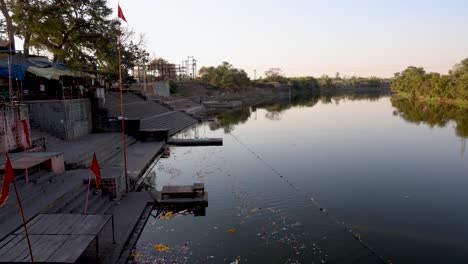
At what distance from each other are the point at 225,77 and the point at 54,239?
3828 inches

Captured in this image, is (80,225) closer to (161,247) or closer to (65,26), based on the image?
(161,247)

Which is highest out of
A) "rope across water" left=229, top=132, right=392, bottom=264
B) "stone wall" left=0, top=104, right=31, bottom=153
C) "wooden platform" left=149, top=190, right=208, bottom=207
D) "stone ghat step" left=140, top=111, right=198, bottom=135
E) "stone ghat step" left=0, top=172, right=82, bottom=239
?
"stone wall" left=0, top=104, right=31, bottom=153

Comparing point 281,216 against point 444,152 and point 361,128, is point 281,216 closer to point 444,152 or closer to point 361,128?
point 444,152

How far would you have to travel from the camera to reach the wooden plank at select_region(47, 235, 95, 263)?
257 inches

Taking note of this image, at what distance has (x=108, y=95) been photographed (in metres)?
34.0

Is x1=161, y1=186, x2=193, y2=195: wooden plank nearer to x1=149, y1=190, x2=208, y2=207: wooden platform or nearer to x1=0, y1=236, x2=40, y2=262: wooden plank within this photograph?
x1=149, y1=190, x2=208, y2=207: wooden platform

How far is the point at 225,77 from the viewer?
102500 millimetres

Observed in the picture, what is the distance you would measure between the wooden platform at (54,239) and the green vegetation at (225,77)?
9528cm

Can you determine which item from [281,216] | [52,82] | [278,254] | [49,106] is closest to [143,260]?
[278,254]

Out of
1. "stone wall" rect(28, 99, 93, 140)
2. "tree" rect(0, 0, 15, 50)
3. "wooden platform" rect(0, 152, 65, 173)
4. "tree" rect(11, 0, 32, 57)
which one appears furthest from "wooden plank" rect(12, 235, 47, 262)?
"tree" rect(0, 0, 15, 50)

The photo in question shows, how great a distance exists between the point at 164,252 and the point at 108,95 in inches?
1102

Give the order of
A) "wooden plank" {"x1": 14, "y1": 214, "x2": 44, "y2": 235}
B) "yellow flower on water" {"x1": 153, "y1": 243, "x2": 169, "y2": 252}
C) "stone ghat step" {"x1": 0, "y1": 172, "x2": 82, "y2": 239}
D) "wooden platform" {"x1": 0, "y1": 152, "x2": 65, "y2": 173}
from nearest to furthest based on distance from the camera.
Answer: "wooden plank" {"x1": 14, "y1": 214, "x2": 44, "y2": 235}, "stone ghat step" {"x1": 0, "y1": 172, "x2": 82, "y2": 239}, "yellow flower on water" {"x1": 153, "y1": 243, "x2": 169, "y2": 252}, "wooden platform" {"x1": 0, "y1": 152, "x2": 65, "y2": 173}

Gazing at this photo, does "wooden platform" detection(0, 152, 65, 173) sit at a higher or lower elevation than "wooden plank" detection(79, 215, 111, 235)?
higher

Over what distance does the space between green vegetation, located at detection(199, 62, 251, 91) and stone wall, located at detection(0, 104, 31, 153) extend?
8763cm
